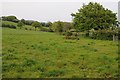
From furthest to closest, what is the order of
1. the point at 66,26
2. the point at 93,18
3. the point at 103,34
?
the point at 66,26
the point at 93,18
the point at 103,34

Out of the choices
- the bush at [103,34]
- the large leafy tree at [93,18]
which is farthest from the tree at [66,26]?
the bush at [103,34]

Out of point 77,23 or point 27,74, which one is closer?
point 27,74

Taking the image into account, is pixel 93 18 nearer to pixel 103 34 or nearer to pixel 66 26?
pixel 103 34

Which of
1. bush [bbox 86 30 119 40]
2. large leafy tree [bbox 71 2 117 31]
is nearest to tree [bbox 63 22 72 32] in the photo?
large leafy tree [bbox 71 2 117 31]

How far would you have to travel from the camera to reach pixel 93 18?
45938 millimetres

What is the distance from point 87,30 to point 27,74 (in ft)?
117

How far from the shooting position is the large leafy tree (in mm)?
45344

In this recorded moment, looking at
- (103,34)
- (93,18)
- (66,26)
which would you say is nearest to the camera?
(103,34)

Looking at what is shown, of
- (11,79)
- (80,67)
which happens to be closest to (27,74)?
(11,79)

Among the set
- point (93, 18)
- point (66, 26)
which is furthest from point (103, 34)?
point (66, 26)

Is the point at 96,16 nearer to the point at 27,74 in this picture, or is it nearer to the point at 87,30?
the point at 87,30

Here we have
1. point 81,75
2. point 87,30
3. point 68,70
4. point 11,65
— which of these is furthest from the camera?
point 87,30

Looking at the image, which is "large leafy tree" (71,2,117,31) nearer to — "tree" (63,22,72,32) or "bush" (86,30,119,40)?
"bush" (86,30,119,40)

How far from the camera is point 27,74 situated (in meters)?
9.84
